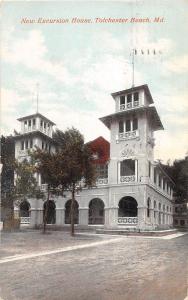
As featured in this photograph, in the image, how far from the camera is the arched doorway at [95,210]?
27.5 metres

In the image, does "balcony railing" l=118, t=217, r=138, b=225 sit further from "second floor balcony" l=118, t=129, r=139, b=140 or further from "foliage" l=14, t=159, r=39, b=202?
"foliage" l=14, t=159, r=39, b=202

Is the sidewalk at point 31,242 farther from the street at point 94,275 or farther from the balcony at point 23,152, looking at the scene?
the balcony at point 23,152

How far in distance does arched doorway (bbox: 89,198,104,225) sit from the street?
46.2 feet

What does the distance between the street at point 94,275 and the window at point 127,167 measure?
8313 millimetres

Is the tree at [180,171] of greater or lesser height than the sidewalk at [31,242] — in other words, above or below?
above

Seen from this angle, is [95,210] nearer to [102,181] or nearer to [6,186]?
[102,181]

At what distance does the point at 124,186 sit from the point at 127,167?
2348 millimetres

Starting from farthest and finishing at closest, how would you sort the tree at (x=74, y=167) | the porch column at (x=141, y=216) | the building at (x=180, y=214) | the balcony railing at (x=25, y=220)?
the building at (x=180, y=214) < the porch column at (x=141, y=216) < the tree at (x=74, y=167) < the balcony railing at (x=25, y=220)

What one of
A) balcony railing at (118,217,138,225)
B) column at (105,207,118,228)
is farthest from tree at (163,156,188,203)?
column at (105,207,118,228)

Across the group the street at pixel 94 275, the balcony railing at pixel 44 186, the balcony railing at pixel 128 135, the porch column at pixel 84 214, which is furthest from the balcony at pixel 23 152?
the porch column at pixel 84 214

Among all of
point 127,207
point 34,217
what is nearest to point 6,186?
point 34,217

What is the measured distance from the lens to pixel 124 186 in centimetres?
2430

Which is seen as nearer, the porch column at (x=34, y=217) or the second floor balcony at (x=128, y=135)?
the porch column at (x=34, y=217)

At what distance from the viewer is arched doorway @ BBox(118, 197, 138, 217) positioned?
2433 cm
